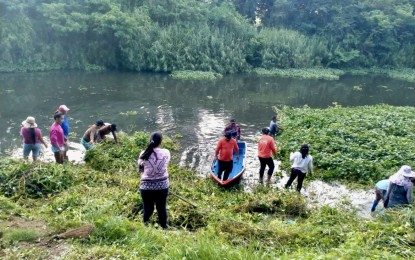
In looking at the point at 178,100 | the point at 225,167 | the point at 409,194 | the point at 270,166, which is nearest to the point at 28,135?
the point at 225,167

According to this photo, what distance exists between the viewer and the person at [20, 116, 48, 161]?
34.2ft

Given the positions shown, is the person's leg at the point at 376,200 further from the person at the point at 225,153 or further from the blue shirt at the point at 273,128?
the blue shirt at the point at 273,128

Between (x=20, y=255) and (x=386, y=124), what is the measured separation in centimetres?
1453

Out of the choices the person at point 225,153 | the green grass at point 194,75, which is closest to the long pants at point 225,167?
the person at point 225,153

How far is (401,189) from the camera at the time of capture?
8.18 m

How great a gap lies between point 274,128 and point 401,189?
755 centimetres

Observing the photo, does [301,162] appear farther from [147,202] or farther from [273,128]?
[273,128]

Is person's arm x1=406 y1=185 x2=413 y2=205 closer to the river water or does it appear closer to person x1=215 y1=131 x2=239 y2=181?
person x1=215 y1=131 x2=239 y2=181

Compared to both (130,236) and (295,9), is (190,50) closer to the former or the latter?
(295,9)

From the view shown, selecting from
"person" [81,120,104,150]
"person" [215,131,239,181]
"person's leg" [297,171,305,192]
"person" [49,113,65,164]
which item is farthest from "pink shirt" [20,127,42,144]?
"person's leg" [297,171,305,192]

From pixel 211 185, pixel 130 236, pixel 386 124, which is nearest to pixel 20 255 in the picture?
pixel 130 236

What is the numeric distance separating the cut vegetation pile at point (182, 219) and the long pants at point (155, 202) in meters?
0.22

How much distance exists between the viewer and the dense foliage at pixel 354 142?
11.7m

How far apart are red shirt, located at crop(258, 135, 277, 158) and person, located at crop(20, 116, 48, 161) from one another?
6.19m
